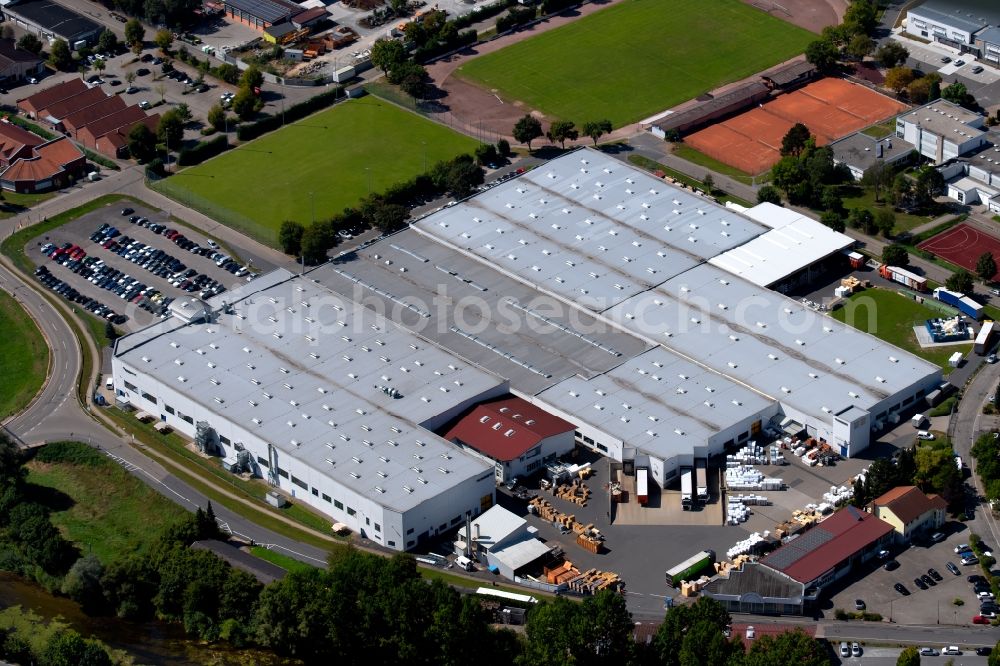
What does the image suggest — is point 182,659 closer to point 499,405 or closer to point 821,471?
point 499,405

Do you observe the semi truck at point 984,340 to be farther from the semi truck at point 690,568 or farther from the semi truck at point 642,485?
the semi truck at point 690,568

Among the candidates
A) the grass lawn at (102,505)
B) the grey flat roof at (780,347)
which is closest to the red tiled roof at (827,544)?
the grey flat roof at (780,347)

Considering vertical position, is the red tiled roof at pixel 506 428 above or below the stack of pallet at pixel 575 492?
above

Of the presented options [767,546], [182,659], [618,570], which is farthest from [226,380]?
[767,546]

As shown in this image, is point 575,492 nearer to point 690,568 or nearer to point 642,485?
point 642,485

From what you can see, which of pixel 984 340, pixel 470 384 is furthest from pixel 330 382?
pixel 984 340

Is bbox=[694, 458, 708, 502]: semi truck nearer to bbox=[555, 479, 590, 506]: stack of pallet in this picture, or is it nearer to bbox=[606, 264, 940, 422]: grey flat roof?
bbox=[555, 479, 590, 506]: stack of pallet

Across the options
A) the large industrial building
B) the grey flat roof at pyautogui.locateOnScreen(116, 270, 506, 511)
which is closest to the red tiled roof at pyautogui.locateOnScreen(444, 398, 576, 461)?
the large industrial building
